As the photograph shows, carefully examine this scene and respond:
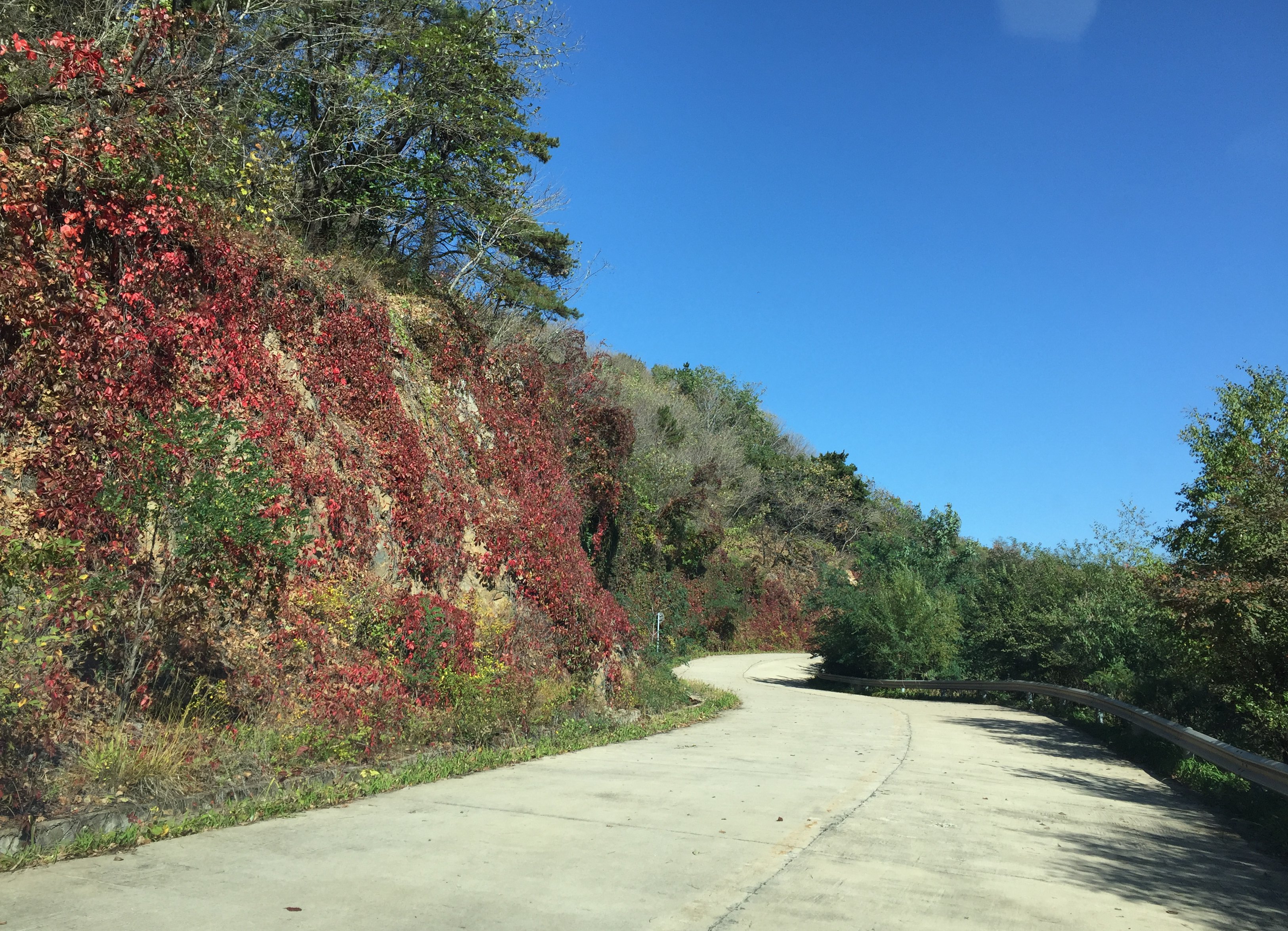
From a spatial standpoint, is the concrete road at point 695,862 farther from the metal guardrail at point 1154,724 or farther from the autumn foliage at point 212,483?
the autumn foliage at point 212,483

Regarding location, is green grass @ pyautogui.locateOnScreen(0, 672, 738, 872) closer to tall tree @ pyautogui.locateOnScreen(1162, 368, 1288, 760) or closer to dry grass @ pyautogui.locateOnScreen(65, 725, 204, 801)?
dry grass @ pyautogui.locateOnScreen(65, 725, 204, 801)

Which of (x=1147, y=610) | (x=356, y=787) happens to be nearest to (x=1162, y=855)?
(x=356, y=787)

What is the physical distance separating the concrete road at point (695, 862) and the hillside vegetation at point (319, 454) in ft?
4.77

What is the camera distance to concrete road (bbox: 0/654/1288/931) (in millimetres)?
5371

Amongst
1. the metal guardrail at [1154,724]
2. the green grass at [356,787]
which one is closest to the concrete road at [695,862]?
the green grass at [356,787]

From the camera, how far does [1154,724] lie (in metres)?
13.8

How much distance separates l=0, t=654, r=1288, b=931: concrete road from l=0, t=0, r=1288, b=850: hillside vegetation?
1455mm

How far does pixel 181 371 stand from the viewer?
10.4 metres

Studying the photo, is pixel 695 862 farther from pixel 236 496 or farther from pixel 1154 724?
pixel 1154 724

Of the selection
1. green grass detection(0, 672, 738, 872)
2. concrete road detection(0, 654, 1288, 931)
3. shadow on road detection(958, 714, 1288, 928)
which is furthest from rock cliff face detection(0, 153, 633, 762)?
shadow on road detection(958, 714, 1288, 928)

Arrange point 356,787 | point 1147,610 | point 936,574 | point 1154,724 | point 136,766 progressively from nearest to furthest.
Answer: point 136,766
point 356,787
point 1154,724
point 1147,610
point 936,574

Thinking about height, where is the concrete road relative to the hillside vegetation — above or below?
below

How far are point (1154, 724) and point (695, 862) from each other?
1025cm

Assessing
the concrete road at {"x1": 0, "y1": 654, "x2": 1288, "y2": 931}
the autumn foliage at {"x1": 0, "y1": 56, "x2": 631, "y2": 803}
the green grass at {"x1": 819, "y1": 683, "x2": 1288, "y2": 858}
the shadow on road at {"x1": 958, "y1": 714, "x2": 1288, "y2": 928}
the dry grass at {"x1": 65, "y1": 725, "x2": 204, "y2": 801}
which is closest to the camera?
the concrete road at {"x1": 0, "y1": 654, "x2": 1288, "y2": 931}
